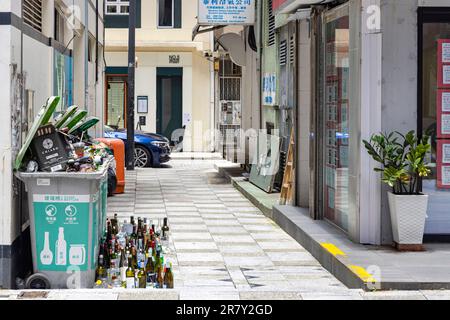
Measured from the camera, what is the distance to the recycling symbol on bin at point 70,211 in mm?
7562

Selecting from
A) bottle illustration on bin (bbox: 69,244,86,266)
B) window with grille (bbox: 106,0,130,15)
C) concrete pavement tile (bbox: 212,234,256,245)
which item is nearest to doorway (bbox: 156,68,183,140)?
window with grille (bbox: 106,0,130,15)

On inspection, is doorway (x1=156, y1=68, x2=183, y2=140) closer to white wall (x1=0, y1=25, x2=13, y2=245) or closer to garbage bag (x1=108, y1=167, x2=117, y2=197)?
garbage bag (x1=108, y1=167, x2=117, y2=197)

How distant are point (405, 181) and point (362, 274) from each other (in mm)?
1498

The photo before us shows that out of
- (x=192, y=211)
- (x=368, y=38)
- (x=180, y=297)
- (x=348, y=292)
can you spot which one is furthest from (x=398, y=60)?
(x=192, y=211)

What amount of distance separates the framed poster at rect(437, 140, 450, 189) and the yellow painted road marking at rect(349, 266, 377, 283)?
1.85 metres

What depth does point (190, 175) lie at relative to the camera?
21.0 meters

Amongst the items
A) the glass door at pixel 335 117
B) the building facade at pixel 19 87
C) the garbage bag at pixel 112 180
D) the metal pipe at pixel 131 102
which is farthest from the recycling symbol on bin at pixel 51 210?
the metal pipe at pixel 131 102

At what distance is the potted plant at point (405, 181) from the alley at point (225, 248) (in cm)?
89

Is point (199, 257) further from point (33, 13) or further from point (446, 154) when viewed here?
point (33, 13)

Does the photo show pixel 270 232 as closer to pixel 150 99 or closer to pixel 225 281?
pixel 225 281

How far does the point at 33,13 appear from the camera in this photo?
915 cm

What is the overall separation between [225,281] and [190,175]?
42.4 ft

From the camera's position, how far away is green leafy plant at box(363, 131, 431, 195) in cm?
858

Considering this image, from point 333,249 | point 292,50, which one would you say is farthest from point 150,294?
point 292,50
